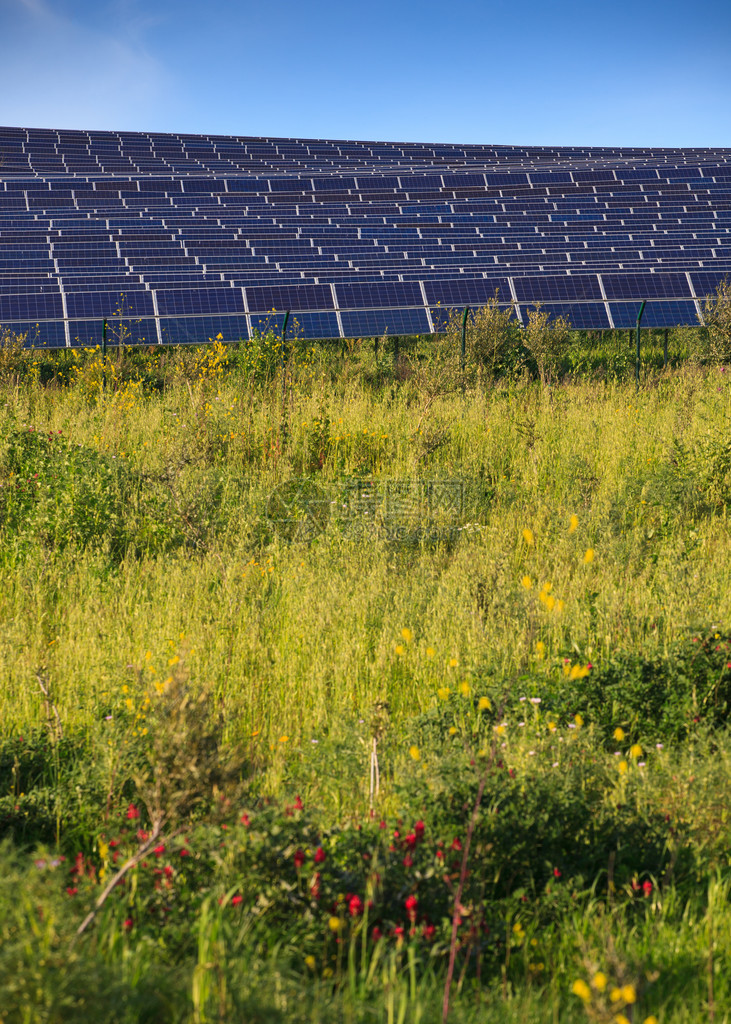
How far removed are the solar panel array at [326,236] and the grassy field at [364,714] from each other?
5.89 metres

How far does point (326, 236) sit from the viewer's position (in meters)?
22.5

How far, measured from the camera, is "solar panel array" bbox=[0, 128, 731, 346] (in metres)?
15.7

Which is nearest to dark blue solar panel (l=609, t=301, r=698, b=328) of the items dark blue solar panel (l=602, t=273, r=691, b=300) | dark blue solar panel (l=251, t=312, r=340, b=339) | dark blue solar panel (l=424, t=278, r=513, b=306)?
dark blue solar panel (l=602, t=273, r=691, b=300)

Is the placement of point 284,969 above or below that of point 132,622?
below

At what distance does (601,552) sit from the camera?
6902mm

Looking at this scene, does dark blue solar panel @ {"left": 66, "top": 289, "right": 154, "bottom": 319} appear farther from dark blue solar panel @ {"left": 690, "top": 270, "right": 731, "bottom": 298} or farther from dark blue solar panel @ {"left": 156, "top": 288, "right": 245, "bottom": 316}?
dark blue solar panel @ {"left": 690, "top": 270, "right": 731, "bottom": 298}

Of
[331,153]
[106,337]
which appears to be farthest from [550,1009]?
[331,153]

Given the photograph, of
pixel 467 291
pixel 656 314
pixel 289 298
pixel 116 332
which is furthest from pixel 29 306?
pixel 656 314

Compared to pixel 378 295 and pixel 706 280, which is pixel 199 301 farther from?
pixel 706 280

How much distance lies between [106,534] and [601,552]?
4.39 metres

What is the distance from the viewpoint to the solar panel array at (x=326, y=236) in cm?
1574

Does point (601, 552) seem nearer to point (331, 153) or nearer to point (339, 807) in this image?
point (339, 807)

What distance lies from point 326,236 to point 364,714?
2021cm

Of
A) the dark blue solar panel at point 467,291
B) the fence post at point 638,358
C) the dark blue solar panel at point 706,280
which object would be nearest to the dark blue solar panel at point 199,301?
the dark blue solar panel at point 467,291
